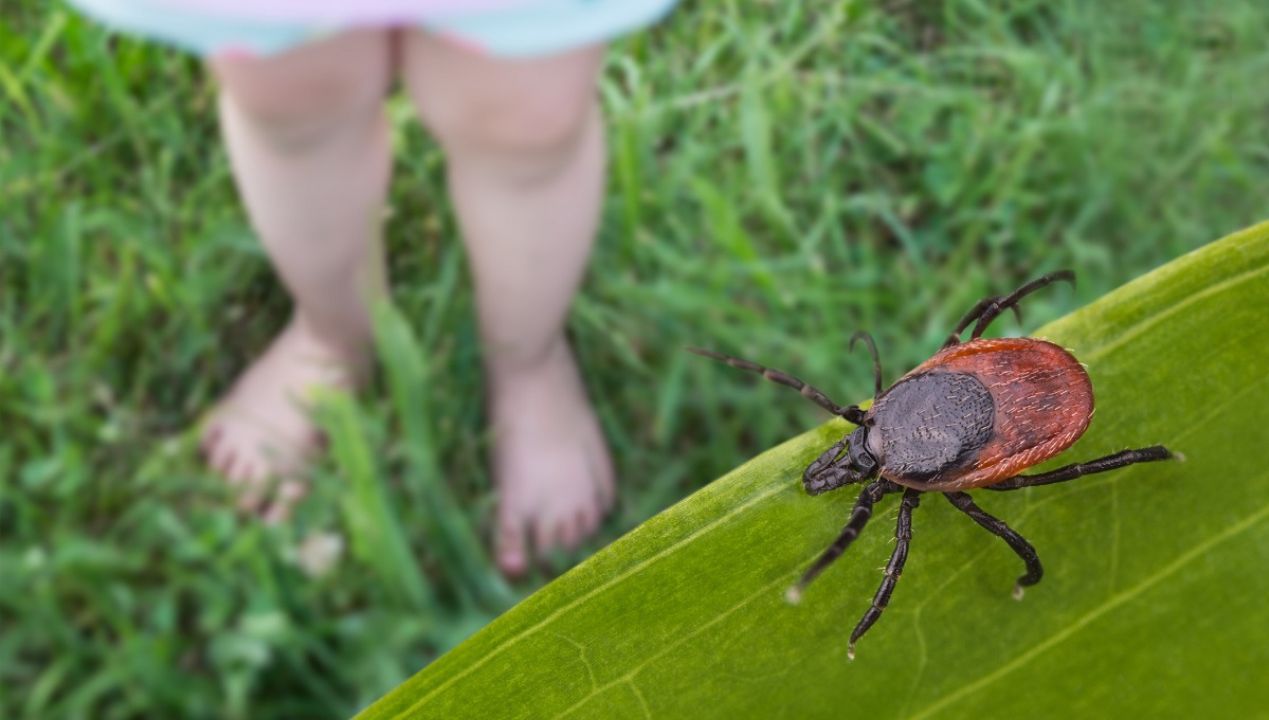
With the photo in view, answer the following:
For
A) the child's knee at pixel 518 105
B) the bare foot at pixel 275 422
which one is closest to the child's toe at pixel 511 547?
the bare foot at pixel 275 422

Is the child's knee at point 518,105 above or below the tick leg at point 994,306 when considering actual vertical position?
above

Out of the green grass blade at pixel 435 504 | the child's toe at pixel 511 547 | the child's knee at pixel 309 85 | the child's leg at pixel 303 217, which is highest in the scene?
the child's knee at pixel 309 85

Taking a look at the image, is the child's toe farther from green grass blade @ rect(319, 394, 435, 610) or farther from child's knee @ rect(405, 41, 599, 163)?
child's knee @ rect(405, 41, 599, 163)

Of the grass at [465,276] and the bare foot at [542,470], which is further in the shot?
→ the bare foot at [542,470]

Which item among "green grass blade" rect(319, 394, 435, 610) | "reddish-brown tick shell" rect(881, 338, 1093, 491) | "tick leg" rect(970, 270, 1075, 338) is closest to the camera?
"reddish-brown tick shell" rect(881, 338, 1093, 491)

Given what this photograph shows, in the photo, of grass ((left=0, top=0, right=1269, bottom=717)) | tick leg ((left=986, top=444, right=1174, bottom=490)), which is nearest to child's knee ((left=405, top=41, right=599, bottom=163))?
grass ((left=0, top=0, right=1269, bottom=717))

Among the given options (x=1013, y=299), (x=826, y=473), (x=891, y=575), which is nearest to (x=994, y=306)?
(x=1013, y=299)

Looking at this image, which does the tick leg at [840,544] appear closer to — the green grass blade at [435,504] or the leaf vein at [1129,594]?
the leaf vein at [1129,594]

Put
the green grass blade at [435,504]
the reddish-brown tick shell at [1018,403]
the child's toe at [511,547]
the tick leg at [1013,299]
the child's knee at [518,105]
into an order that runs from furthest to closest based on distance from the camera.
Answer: the child's toe at [511,547] → the green grass blade at [435,504] → the child's knee at [518,105] → the tick leg at [1013,299] → the reddish-brown tick shell at [1018,403]

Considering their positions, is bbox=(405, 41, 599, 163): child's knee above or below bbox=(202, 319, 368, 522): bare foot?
above

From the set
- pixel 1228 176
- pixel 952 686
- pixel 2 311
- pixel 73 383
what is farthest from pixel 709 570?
pixel 1228 176

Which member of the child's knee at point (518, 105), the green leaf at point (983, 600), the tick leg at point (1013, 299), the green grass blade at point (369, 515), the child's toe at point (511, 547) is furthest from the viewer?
the child's toe at point (511, 547)
